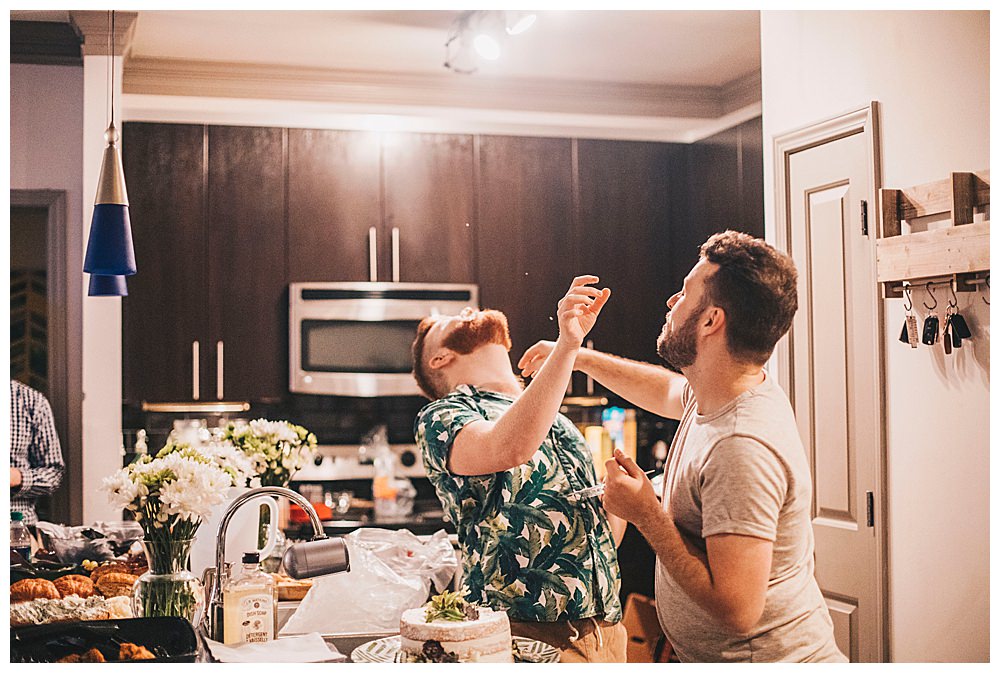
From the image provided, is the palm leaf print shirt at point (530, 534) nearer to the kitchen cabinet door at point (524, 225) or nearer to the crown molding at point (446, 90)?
the kitchen cabinet door at point (524, 225)

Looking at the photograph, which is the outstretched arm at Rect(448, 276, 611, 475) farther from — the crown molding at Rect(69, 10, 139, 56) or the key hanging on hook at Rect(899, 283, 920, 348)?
the crown molding at Rect(69, 10, 139, 56)

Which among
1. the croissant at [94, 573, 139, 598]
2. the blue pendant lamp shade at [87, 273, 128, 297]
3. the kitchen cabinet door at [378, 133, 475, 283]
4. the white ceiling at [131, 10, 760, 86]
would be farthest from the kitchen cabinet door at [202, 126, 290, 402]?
the croissant at [94, 573, 139, 598]

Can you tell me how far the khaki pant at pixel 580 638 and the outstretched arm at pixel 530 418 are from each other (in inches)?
11.7

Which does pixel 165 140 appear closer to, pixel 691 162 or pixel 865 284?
pixel 691 162

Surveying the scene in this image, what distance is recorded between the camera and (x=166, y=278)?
317cm

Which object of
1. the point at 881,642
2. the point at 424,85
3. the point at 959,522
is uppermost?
the point at 424,85

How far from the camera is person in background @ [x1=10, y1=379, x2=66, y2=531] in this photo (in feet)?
9.12

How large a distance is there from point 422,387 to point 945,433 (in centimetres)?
97

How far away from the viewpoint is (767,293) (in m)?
1.60

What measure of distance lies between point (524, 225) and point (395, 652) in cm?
143

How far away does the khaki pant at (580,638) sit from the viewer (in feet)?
5.69

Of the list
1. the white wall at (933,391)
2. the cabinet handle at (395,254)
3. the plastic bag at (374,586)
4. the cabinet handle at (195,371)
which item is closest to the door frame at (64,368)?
the cabinet handle at (195,371)

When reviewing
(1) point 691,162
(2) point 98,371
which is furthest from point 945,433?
(2) point 98,371

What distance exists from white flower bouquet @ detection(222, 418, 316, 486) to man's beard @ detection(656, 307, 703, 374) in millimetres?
1032
